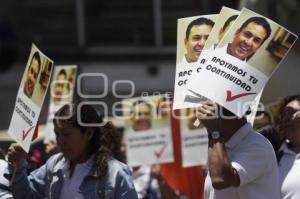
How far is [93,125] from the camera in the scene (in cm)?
542

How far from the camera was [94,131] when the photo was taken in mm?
5445

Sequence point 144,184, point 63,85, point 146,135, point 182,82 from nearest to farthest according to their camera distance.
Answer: point 182,82 < point 63,85 < point 144,184 < point 146,135

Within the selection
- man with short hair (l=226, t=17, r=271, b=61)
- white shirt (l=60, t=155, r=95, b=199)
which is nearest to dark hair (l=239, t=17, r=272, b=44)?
man with short hair (l=226, t=17, r=271, b=61)

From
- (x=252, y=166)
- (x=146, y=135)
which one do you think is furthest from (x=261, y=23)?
(x=146, y=135)

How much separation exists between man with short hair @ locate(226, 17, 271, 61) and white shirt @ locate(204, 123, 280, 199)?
0.36 meters

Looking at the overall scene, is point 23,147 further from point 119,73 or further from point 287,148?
point 119,73

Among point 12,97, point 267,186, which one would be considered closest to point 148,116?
point 267,186

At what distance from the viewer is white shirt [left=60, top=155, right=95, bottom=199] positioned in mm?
5297

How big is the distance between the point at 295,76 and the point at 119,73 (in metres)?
10.2

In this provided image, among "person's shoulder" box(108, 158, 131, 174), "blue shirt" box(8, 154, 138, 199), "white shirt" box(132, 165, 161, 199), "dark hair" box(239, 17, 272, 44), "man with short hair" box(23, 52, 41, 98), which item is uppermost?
"dark hair" box(239, 17, 272, 44)

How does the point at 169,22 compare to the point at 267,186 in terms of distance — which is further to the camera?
the point at 169,22

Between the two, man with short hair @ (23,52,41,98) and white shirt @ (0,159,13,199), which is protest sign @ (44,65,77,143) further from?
white shirt @ (0,159,13,199)

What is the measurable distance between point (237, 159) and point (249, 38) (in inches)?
21.4

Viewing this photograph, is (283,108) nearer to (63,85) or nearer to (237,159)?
(237,159)
